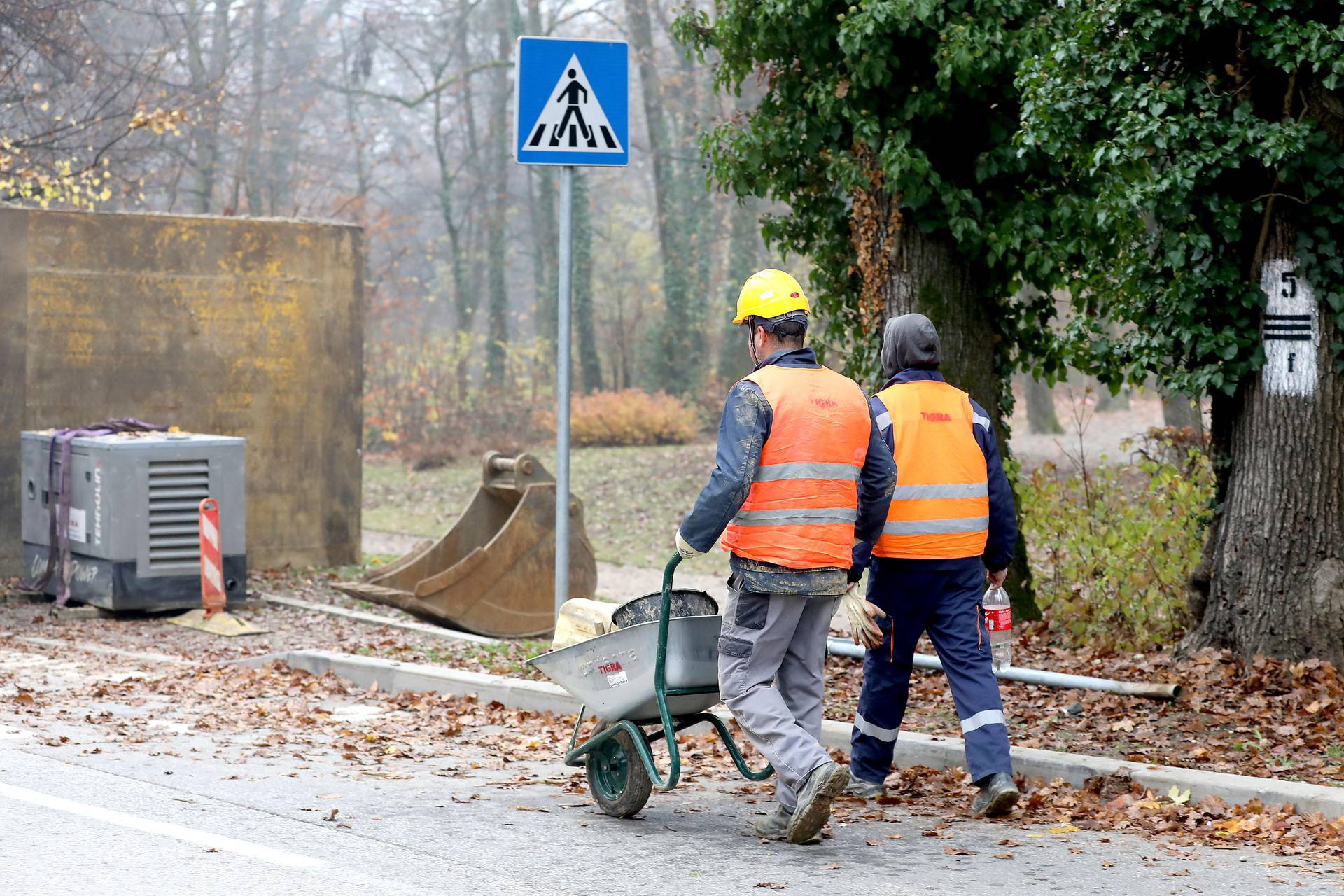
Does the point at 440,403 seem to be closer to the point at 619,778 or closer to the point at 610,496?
the point at 610,496

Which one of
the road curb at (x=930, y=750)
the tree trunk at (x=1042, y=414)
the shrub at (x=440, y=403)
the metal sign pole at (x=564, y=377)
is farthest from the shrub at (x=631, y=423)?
the metal sign pole at (x=564, y=377)

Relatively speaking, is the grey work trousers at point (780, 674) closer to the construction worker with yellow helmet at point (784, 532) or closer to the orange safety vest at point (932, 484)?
the construction worker with yellow helmet at point (784, 532)

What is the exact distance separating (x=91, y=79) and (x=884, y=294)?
13.7 metres

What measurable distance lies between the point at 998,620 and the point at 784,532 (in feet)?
4.80

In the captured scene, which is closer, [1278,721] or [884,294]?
[1278,721]

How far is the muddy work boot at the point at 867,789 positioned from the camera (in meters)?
6.54

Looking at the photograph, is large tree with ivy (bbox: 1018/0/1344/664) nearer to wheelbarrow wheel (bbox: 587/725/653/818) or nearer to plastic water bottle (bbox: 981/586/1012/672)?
plastic water bottle (bbox: 981/586/1012/672)

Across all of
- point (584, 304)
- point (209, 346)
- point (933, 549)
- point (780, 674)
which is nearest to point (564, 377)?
point (933, 549)

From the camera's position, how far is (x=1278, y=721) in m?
7.21

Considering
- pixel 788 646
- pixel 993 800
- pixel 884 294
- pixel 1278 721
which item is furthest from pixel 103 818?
pixel 884 294

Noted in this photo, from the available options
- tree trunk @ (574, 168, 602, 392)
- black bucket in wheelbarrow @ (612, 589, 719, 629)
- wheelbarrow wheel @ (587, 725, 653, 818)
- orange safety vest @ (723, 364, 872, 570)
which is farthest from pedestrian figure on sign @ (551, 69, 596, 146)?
tree trunk @ (574, 168, 602, 392)

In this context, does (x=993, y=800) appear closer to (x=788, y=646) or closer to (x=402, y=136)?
(x=788, y=646)

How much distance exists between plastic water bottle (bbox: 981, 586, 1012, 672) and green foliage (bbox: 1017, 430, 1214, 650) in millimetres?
2528

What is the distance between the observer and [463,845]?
5652 millimetres
